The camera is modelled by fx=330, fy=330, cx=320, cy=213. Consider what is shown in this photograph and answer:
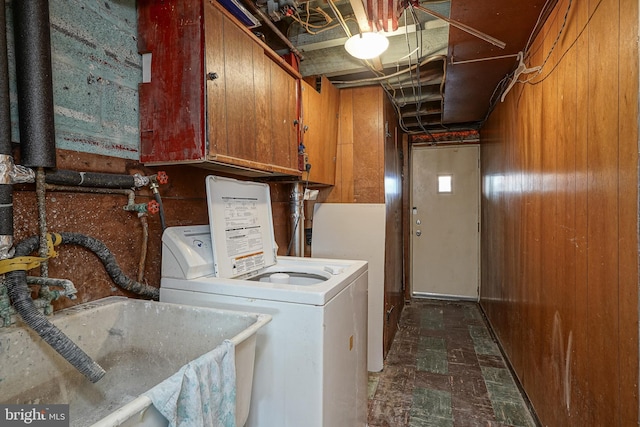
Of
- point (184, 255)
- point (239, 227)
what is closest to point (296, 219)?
point (239, 227)

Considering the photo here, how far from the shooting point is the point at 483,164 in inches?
151

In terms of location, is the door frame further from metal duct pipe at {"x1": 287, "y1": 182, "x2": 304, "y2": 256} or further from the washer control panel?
the washer control panel

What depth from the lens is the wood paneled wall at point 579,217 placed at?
3.28ft

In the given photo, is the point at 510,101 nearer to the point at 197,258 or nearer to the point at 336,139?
the point at 336,139

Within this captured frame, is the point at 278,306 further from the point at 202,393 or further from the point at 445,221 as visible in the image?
the point at 445,221

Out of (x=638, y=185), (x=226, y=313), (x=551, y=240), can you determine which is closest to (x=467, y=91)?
(x=551, y=240)

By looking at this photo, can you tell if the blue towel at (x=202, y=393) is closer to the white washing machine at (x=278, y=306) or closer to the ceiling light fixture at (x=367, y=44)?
the white washing machine at (x=278, y=306)

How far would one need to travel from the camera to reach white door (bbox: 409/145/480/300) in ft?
13.9

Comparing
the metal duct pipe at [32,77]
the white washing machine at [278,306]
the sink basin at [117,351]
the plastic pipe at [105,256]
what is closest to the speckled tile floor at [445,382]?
the white washing machine at [278,306]

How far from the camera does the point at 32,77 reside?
3.02ft

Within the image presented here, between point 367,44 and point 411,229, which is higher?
point 367,44

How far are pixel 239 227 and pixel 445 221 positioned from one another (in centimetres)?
341

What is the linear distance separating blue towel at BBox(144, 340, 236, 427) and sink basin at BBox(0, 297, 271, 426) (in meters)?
0.08

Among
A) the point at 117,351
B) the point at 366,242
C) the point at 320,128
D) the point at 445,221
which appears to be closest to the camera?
the point at 117,351
